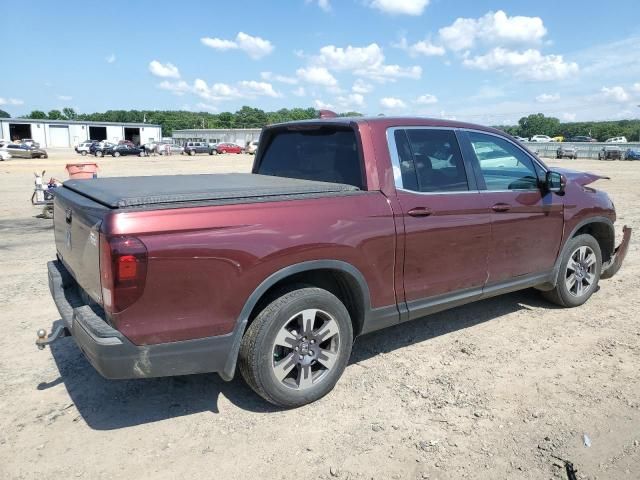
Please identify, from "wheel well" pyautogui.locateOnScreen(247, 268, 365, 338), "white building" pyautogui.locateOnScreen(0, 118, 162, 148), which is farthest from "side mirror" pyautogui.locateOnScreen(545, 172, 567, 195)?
"white building" pyautogui.locateOnScreen(0, 118, 162, 148)

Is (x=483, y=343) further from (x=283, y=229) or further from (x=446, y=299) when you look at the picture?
(x=283, y=229)

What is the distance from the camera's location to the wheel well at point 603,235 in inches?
213

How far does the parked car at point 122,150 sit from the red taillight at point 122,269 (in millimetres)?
55850

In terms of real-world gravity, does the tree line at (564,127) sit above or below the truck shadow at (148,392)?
above

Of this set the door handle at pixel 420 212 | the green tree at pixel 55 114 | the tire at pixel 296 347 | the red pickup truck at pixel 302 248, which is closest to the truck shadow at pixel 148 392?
the tire at pixel 296 347

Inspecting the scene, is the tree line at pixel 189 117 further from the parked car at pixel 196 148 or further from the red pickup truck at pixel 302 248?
the red pickup truck at pixel 302 248

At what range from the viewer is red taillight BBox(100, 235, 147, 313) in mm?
2596

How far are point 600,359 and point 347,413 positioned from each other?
87.0 inches

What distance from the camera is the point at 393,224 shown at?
11.7 feet

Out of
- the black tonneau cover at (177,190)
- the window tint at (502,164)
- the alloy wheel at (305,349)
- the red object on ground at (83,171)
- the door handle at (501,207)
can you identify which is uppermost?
the window tint at (502,164)

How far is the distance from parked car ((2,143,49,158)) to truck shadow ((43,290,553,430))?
4735 cm

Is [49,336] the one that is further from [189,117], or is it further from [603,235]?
[189,117]

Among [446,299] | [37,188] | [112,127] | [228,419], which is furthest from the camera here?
[112,127]

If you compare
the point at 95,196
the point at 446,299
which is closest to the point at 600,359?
the point at 446,299
